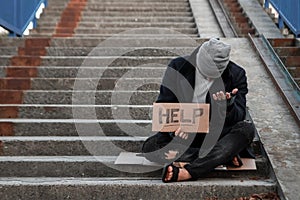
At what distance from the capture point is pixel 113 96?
192 inches

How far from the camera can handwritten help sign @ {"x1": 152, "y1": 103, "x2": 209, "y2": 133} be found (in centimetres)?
354

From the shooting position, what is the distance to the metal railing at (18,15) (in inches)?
277

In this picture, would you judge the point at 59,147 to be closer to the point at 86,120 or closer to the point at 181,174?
the point at 86,120

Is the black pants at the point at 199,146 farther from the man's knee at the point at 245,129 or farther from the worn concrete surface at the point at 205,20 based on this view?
the worn concrete surface at the point at 205,20

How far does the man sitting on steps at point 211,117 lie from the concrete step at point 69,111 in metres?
0.80

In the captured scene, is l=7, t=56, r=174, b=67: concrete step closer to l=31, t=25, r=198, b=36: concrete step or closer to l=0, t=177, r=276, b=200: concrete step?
l=31, t=25, r=198, b=36: concrete step

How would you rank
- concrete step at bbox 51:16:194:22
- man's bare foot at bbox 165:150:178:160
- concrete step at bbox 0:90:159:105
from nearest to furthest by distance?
man's bare foot at bbox 165:150:178:160 → concrete step at bbox 0:90:159:105 → concrete step at bbox 51:16:194:22

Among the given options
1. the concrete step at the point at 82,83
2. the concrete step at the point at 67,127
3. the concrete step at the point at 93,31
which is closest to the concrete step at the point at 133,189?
the concrete step at the point at 67,127

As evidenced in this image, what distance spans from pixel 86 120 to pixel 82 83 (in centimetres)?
78

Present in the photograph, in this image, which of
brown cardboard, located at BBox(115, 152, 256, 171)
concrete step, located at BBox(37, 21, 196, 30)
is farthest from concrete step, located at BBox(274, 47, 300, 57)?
brown cardboard, located at BBox(115, 152, 256, 171)

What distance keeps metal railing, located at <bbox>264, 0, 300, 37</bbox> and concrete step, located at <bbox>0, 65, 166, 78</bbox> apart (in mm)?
2094

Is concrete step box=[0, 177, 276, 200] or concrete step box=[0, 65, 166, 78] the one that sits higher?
concrete step box=[0, 65, 166, 78]

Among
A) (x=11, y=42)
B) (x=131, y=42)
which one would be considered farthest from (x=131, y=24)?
(x=11, y=42)

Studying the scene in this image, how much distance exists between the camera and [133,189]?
339cm
